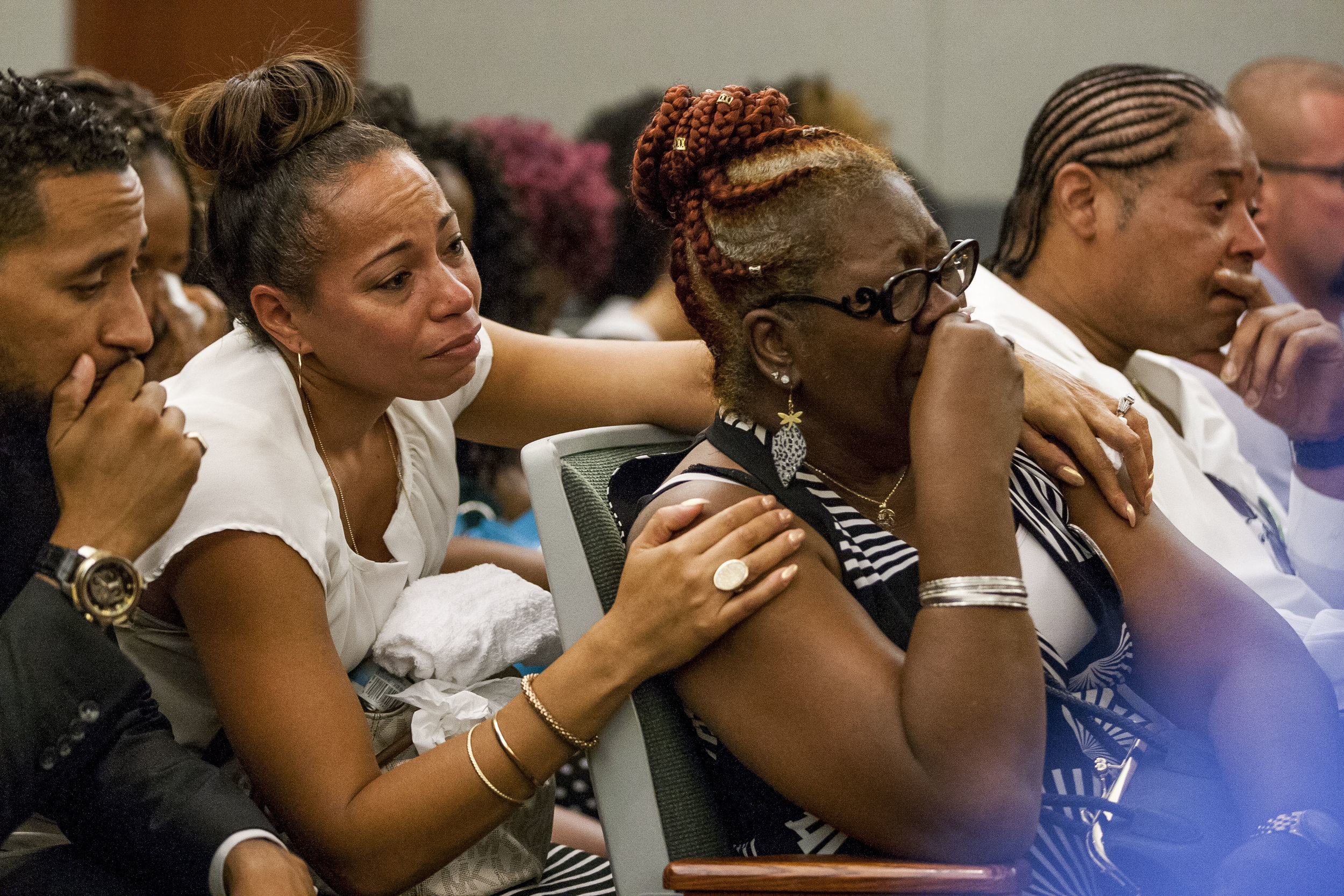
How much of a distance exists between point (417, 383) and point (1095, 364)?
122cm

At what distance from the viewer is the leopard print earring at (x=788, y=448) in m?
1.47

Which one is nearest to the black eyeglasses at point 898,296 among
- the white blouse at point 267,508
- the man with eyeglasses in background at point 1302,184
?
the white blouse at point 267,508

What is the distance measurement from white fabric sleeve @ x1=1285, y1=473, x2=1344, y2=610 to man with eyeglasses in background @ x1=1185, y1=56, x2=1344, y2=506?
1.00 meters

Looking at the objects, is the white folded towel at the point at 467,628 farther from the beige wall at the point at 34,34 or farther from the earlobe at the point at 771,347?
the beige wall at the point at 34,34

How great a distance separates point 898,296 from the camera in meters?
1.42

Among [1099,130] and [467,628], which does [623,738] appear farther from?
[1099,130]

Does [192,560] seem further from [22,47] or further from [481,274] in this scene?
[22,47]

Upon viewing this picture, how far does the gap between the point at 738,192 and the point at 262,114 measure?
27.3 inches

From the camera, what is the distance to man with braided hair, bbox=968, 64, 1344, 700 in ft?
7.27

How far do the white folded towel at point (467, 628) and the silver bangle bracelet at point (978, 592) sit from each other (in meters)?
0.56

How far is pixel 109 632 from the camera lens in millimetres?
1565

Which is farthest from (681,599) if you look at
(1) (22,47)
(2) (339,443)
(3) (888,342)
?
(1) (22,47)

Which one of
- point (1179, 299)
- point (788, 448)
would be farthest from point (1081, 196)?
point (788, 448)

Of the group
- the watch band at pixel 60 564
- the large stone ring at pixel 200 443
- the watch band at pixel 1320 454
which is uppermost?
the large stone ring at pixel 200 443
